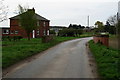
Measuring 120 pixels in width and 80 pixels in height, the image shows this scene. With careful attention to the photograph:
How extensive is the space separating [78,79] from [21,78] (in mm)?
2218

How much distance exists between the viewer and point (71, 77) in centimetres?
900

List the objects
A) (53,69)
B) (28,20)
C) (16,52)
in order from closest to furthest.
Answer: (53,69) → (16,52) → (28,20)

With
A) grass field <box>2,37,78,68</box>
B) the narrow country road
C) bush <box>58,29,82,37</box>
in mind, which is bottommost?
the narrow country road

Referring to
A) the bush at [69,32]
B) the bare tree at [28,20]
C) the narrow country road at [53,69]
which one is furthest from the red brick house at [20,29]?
the narrow country road at [53,69]

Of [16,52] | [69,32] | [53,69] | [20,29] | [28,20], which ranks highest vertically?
[28,20]

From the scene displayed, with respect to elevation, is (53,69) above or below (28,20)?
below

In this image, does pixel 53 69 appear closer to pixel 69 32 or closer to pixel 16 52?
pixel 16 52

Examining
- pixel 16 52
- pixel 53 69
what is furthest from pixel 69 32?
pixel 53 69

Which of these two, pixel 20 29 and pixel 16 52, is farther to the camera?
pixel 20 29

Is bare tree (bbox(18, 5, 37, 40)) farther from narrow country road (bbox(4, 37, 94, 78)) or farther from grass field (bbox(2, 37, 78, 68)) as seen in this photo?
narrow country road (bbox(4, 37, 94, 78))

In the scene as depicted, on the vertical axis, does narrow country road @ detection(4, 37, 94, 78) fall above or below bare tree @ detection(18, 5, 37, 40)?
below

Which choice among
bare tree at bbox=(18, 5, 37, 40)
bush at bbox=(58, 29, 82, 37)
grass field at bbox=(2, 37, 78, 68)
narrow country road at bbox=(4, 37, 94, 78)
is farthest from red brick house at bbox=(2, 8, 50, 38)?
narrow country road at bbox=(4, 37, 94, 78)

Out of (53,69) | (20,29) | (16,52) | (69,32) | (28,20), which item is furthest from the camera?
(69,32)

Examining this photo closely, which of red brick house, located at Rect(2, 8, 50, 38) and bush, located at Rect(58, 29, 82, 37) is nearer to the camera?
red brick house, located at Rect(2, 8, 50, 38)
